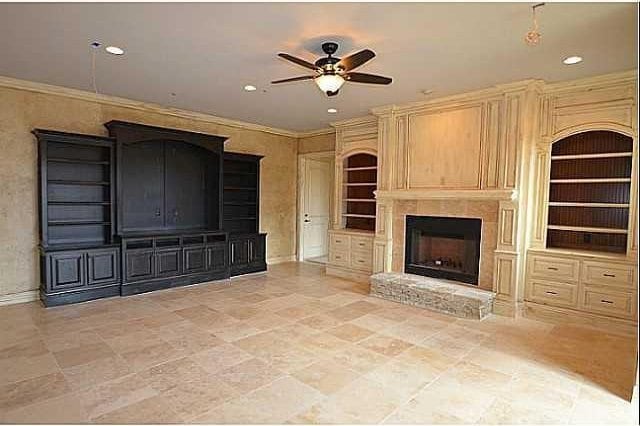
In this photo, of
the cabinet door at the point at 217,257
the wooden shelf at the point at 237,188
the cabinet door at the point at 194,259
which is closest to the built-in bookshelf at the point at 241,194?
the wooden shelf at the point at 237,188

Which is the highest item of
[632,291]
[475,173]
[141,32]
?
[141,32]

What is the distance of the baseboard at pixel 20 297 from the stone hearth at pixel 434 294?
456cm

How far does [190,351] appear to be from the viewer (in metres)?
3.42

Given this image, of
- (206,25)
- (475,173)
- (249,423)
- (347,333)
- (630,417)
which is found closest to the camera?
(249,423)

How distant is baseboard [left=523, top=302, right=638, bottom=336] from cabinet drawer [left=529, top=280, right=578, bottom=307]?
0.07 metres

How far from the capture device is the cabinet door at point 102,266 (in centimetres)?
494

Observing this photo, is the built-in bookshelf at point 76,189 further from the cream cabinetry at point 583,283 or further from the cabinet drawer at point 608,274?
the cabinet drawer at point 608,274

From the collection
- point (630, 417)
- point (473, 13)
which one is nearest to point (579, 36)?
point (473, 13)

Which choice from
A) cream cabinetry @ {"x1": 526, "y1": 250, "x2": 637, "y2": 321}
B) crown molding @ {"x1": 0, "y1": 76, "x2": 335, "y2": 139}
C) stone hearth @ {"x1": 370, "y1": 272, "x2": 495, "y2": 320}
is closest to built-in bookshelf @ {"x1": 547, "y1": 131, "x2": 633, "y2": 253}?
cream cabinetry @ {"x1": 526, "y1": 250, "x2": 637, "y2": 321}

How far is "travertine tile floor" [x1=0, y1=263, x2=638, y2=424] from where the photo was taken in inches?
99.5

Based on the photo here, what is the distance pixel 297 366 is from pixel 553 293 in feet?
10.8

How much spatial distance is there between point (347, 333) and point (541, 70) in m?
3.51

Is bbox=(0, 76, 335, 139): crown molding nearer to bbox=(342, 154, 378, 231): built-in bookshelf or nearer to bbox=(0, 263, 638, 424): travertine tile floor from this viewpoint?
bbox=(342, 154, 378, 231): built-in bookshelf

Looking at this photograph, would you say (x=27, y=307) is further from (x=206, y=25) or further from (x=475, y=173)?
(x=475, y=173)
